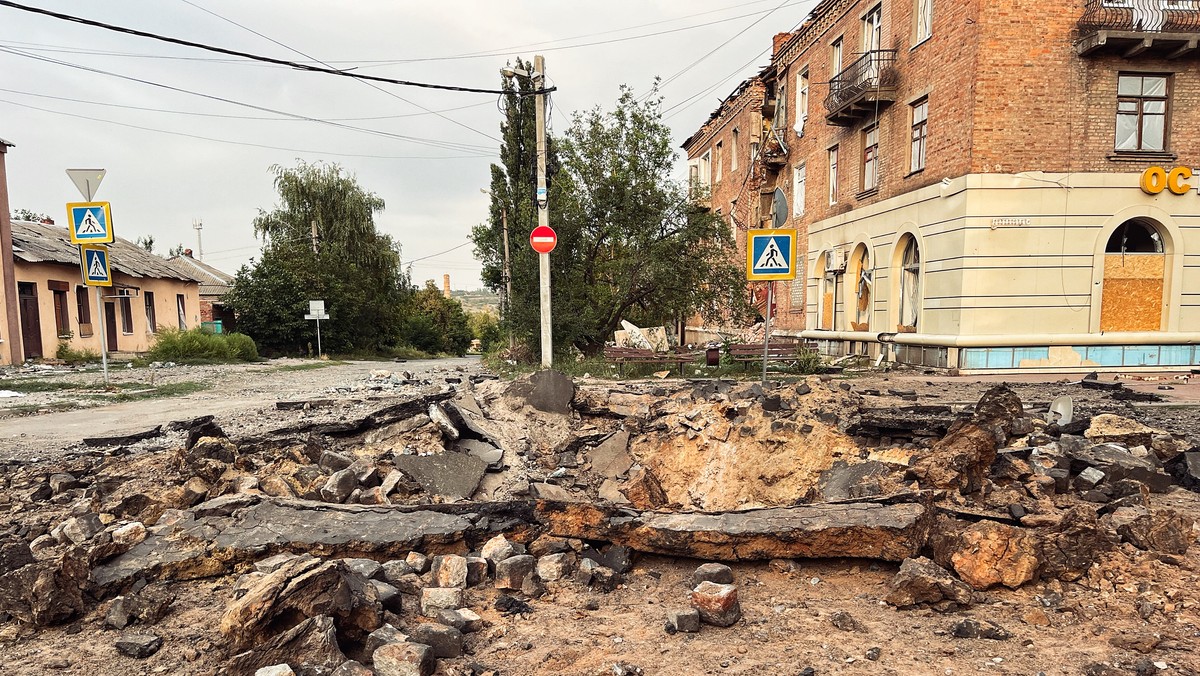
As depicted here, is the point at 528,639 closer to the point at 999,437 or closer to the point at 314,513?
the point at 314,513

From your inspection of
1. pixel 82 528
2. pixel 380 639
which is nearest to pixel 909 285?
pixel 380 639

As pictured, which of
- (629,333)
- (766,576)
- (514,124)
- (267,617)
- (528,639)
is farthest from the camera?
(514,124)

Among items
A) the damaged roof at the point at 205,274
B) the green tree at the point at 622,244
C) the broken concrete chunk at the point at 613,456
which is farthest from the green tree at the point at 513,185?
the damaged roof at the point at 205,274

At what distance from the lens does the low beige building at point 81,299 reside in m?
20.4

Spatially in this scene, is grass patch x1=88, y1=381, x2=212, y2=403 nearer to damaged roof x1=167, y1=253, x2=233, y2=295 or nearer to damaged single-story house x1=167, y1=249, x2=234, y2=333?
damaged single-story house x1=167, y1=249, x2=234, y2=333

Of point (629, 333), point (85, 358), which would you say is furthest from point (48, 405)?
point (629, 333)

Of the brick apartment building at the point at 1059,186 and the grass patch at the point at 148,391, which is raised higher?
the brick apartment building at the point at 1059,186

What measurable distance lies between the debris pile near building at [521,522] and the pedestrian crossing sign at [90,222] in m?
7.80

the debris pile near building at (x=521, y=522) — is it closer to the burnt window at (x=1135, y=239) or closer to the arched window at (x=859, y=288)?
the burnt window at (x=1135, y=239)

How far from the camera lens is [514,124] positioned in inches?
1120

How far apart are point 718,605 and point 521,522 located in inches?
56.9

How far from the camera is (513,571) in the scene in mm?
3473

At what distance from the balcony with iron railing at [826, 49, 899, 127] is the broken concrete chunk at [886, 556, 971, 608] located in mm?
18029

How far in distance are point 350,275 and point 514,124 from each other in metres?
12.8
